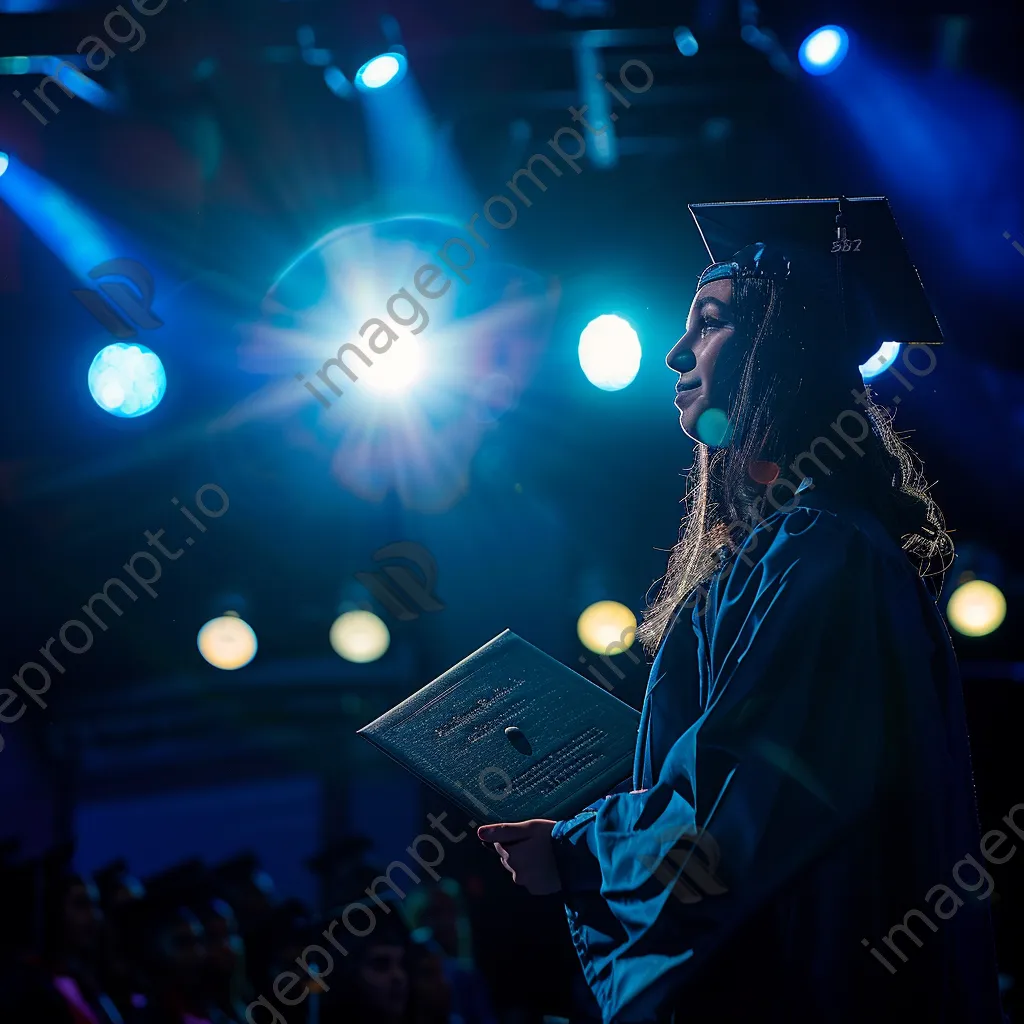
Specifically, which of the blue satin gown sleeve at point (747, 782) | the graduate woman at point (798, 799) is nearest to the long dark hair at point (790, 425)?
the graduate woman at point (798, 799)

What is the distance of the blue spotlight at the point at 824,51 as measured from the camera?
11.7 feet

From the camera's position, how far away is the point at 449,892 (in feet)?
19.8

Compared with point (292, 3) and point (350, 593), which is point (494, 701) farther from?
point (350, 593)

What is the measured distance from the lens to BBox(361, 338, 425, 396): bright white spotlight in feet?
15.6

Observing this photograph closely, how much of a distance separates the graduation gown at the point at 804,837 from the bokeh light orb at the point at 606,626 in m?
4.30

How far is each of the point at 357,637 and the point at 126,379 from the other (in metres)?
2.20

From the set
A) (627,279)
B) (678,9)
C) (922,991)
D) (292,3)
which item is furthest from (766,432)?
(627,279)

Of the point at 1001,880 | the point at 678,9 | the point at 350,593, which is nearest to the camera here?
the point at 678,9

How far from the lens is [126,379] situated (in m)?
4.73

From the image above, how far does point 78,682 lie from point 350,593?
89.7 inches

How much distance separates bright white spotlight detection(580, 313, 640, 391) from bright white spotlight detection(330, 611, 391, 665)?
234cm
